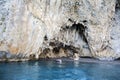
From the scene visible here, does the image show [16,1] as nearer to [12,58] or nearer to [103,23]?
[12,58]

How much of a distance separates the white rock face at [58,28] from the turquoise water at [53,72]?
7.18 ft

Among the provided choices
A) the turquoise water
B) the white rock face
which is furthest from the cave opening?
the turquoise water

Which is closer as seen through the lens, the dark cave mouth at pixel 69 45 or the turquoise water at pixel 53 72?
the turquoise water at pixel 53 72

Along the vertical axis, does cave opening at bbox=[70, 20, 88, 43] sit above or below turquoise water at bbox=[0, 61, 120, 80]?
above

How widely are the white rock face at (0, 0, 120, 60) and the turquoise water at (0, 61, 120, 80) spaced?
2.19m

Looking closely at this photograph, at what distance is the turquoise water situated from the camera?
20875 millimetres

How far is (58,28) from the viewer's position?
30.3 m

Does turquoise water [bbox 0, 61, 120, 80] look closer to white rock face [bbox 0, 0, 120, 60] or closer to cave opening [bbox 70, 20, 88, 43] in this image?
white rock face [bbox 0, 0, 120, 60]

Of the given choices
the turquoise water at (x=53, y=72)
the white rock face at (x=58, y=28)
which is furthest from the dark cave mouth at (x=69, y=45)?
the turquoise water at (x=53, y=72)

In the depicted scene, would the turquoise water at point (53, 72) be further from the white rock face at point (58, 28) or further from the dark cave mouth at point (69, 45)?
the dark cave mouth at point (69, 45)

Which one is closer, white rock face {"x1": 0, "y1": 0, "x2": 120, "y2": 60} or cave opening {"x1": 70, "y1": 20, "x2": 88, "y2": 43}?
white rock face {"x1": 0, "y1": 0, "x2": 120, "y2": 60}

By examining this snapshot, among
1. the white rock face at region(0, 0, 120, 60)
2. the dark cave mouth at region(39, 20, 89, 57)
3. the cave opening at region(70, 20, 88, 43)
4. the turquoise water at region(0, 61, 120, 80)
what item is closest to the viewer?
the turquoise water at region(0, 61, 120, 80)

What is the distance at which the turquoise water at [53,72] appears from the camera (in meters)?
20.9

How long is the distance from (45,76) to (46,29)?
325 inches
